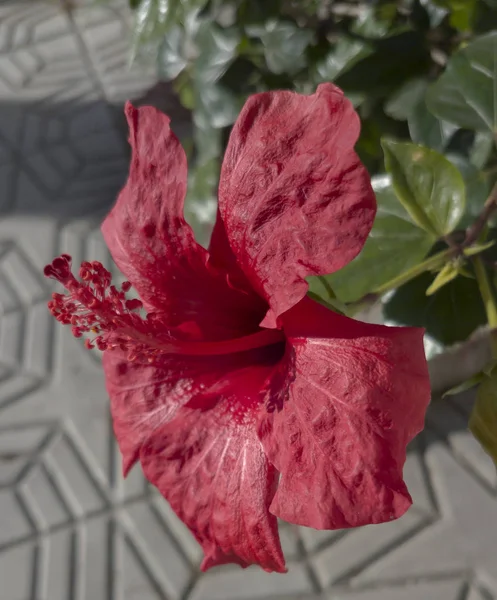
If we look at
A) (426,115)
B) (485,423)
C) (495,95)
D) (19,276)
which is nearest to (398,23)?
(426,115)

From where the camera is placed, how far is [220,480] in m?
0.69

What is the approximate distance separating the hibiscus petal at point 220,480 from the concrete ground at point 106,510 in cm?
89

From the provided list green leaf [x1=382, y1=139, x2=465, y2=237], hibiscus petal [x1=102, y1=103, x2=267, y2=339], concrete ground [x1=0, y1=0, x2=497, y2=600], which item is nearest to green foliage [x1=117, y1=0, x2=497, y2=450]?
green leaf [x1=382, y1=139, x2=465, y2=237]

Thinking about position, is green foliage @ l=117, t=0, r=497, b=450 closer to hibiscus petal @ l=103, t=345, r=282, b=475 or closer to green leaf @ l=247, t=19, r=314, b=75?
green leaf @ l=247, t=19, r=314, b=75

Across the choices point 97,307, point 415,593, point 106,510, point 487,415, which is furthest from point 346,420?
point 106,510

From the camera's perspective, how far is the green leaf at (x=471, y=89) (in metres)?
0.83

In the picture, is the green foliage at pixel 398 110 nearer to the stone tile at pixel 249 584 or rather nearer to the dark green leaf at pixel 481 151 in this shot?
the dark green leaf at pixel 481 151

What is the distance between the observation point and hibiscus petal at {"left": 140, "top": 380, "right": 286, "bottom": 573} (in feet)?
2.16

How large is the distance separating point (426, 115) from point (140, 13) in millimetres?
457

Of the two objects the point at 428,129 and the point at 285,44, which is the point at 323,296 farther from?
the point at 285,44

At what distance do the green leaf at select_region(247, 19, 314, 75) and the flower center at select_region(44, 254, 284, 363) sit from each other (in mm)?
627

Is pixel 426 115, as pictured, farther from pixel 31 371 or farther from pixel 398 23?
pixel 31 371

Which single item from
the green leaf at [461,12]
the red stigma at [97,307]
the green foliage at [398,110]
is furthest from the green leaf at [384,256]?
the green leaf at [461,12]

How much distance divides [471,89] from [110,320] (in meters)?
0.54
